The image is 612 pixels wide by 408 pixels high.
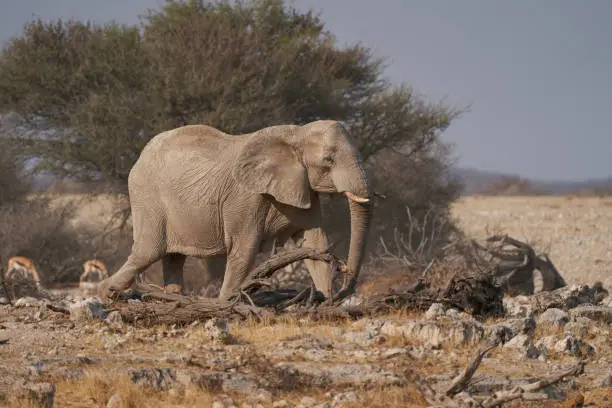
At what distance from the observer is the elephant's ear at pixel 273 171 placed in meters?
13.2

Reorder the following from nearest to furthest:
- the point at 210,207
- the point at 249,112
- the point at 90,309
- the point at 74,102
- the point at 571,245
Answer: the point at 90,309 < the point at 210,207 < the point at 249,112 < the point at 74,102 < the point at 571,245

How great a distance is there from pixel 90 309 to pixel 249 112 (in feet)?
36.5

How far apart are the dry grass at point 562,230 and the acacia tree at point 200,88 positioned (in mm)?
3106

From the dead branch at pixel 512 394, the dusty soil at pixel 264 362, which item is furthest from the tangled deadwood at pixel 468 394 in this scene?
the dusty soil at pixel 264 362

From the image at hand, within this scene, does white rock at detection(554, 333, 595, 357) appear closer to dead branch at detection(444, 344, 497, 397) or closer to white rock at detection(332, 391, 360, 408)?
dead branch at detection(444, 344, 497, 397)

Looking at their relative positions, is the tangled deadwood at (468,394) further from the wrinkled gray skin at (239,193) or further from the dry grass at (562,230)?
the dry grass at (562,230)

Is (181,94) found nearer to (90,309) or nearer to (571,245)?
(571,245)

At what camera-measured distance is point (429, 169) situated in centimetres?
2630

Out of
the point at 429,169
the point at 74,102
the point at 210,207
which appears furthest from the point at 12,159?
the point at 210,207

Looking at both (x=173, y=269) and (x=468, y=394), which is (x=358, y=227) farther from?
(x=468, y=394)

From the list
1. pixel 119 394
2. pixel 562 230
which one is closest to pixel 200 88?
pixel 562 230

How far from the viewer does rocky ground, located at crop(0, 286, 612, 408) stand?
827cm

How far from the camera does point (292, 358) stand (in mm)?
9508

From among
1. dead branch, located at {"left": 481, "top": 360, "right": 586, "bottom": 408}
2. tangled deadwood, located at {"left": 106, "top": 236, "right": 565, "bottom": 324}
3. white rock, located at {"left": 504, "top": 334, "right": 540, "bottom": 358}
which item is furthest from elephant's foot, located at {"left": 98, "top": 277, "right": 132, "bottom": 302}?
dead branch, located at {"left": 481, "top": 360, "right": 586, "bottom": 408}
